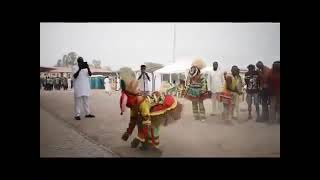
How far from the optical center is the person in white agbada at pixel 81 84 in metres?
5.82

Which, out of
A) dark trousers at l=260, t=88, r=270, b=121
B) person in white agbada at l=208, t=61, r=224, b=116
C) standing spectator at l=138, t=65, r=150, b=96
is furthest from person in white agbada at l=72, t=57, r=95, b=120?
dark trousers at l=260, t=88, r=270, b=121

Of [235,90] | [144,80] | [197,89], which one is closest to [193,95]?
[197,89]

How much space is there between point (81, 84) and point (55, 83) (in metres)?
0.31

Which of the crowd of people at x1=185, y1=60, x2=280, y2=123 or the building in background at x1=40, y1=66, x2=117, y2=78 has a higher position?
the building in background at x1=40, y1=66, x2=117, y2=78

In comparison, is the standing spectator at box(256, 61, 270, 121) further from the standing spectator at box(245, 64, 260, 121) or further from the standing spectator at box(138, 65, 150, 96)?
the standing spectator at box(138, 65, 150, 96)

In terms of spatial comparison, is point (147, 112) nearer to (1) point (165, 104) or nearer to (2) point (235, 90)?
(1) point (165, 104)

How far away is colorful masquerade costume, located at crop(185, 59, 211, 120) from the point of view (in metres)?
5.86

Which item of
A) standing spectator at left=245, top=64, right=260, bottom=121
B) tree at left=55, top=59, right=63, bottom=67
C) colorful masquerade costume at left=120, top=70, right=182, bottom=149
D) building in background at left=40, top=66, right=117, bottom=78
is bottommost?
colorful masquerade costume at left=120, top=70, right=182, bottom=149

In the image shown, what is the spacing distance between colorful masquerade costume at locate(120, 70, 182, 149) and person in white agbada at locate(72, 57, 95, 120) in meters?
0.42

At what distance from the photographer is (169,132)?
583 centimetres

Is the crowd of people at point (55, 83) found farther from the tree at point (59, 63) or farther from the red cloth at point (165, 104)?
the red cloth at point (165, 104)
